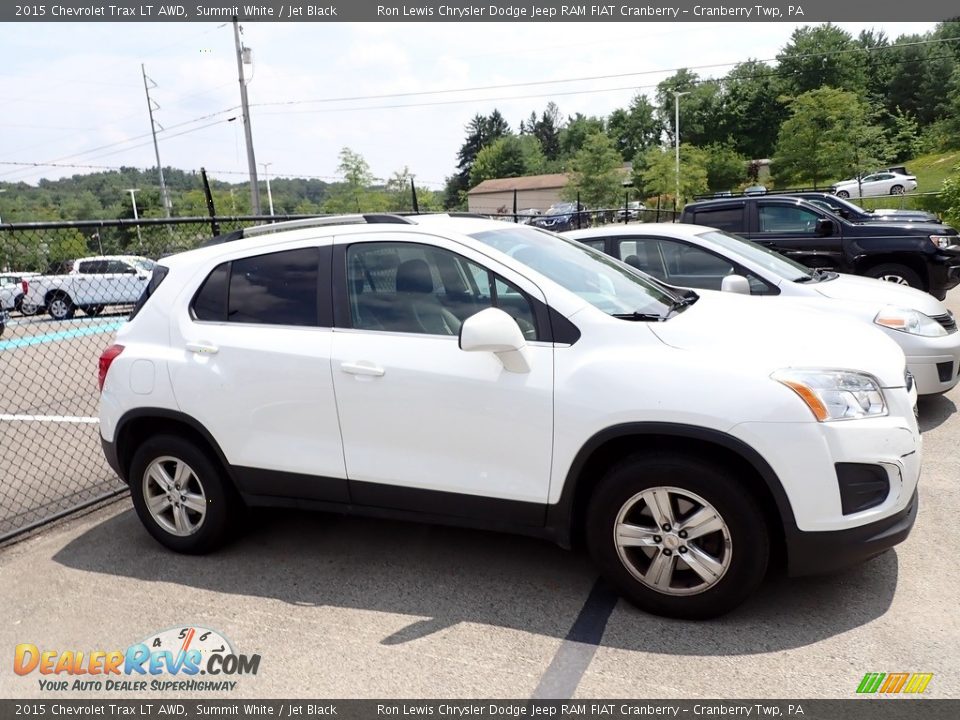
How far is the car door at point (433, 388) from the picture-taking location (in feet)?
10.4

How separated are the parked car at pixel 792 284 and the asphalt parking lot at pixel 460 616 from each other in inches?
52.8

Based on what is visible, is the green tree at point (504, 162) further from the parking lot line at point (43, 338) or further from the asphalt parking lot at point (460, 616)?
the asphalt parking lot at point (460, 616)

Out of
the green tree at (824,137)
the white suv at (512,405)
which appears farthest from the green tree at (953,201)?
the green tree at (824,137)

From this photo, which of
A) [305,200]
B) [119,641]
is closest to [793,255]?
[119,641]

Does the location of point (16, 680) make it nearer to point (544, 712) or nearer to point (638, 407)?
point (544, 712)

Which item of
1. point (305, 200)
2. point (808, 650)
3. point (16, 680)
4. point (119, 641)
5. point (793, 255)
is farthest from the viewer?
point (305, 200)

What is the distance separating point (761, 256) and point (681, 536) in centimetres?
439

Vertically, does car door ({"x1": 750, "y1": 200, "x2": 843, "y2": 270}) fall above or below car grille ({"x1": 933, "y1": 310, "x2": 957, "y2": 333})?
above

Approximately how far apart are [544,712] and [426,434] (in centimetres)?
130

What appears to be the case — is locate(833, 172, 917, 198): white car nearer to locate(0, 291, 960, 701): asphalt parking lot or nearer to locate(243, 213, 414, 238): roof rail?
locate(0, 291, 960, 701): asphalt parking lot

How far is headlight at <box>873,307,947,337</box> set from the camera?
5453 mm

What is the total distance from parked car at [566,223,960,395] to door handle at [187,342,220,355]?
12.2 ft

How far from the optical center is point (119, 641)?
3271 millimetres

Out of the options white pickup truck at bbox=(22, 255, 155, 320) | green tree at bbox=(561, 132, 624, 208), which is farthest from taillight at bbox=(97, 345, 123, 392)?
green tree at bbox=(561, 132, 624, 208)
